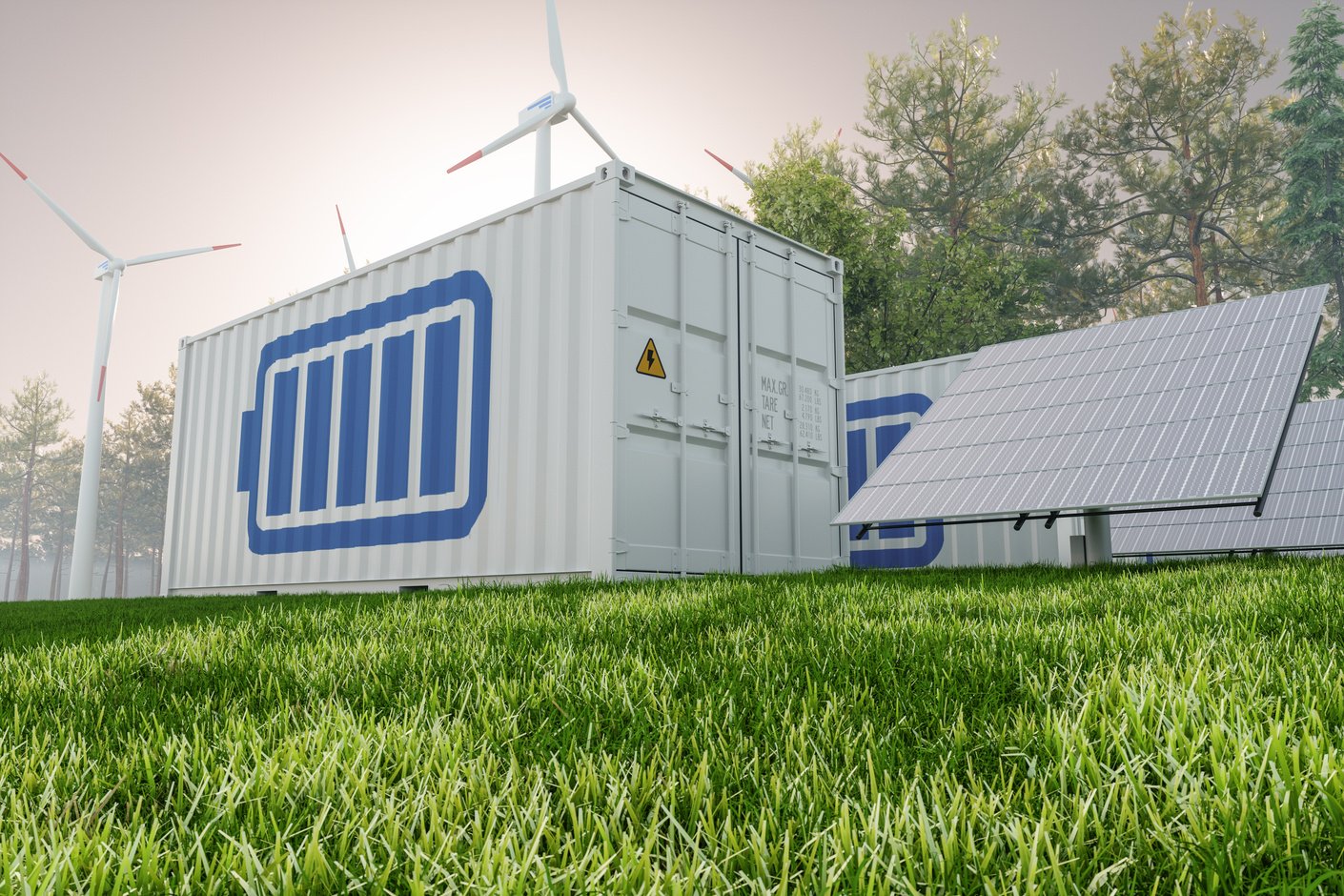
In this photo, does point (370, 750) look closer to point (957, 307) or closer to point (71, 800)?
point (71, 800)

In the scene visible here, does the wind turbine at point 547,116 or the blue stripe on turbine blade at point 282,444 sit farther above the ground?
the wind turbine at point 547,116

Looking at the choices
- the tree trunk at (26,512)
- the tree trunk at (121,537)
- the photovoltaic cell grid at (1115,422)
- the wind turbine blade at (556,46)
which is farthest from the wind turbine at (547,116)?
the tree trunk at (26,512)

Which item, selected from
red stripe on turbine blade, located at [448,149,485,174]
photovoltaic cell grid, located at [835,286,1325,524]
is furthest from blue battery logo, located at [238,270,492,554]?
red stripe on turbine blade, located at [448,149,485,174]

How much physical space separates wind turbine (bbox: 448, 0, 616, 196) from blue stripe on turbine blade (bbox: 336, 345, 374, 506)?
9294mm

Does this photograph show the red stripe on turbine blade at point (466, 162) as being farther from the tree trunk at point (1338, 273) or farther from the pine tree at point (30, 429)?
the pine tree at point (30, 429)

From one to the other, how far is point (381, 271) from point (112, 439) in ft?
297

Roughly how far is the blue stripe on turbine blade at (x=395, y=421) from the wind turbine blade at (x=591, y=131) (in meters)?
11.0

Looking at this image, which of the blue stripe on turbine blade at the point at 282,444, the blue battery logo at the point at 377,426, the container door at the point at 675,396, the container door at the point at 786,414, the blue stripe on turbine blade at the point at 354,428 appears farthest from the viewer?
the blue stripe on turbine blade at the point at 282,444

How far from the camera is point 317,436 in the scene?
12.5 meters

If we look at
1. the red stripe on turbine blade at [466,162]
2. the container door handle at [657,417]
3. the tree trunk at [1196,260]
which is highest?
the tree trunk at [1196,260]

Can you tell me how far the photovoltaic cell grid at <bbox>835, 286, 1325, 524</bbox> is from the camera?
681 centimetres

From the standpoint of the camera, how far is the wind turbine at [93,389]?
893 inches

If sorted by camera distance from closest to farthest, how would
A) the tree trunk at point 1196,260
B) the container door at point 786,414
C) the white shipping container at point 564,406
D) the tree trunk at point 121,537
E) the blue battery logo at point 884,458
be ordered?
the white shipping container at point 564,406 → the container door at point 786,414 → the blue battery logo at point 884,458 → the tree trunk at point 1196,260 → the tree trunk at point 121,537

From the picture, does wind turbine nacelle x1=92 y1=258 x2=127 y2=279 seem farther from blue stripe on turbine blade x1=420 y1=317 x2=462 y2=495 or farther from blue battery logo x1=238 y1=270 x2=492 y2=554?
blue stripe on turbine blade x1=420 y1=317 x2=462 y2=495
